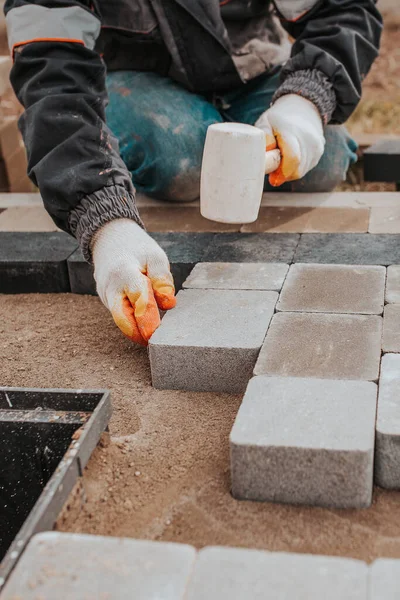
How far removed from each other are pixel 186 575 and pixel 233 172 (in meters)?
1.41

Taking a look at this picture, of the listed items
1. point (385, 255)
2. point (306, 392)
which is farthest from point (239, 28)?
point (306, 392)

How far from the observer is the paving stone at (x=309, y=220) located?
2826mm

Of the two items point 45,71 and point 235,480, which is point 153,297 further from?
point 45,71

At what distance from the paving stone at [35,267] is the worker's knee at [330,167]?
46.3 inches

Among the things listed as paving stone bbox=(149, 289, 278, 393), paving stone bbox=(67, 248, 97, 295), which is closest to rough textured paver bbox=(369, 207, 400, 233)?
paving stone bbox=(149, 289, 278, 393)

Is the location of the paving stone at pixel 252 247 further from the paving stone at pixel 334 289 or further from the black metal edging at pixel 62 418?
the black metal edging at pixel 62 418

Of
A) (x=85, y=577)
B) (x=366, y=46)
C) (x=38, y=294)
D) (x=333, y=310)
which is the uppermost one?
(x=366, y=46)

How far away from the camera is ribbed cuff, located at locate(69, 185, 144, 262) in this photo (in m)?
2.29

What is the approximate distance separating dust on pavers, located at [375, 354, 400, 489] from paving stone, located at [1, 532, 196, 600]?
507 mm

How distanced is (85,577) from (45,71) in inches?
71.6

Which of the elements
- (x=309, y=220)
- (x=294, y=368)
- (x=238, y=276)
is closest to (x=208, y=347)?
(x=294, y=368)

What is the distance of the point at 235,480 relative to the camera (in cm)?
155

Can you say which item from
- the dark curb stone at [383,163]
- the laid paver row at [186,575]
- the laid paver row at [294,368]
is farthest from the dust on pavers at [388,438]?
the dark curb stone at [383,163]

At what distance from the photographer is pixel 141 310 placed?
81.7 inches
